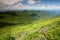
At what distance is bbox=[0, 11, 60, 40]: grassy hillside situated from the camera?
2.91 m

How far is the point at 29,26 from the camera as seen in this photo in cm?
301

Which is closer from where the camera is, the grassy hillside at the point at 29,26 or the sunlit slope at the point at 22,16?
the grassy hillside at the point at 29,26

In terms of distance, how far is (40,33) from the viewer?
292 centimetres

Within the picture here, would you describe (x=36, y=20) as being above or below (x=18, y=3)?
below

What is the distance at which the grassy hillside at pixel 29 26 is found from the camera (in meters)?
2.91

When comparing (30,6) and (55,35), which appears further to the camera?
(30,6)

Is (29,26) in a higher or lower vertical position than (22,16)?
lower

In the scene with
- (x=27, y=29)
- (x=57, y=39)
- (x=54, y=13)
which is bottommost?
(x=57, y=39)

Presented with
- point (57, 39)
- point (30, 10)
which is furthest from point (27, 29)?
point (57, 39)

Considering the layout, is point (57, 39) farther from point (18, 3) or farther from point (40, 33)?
point (18, 3)

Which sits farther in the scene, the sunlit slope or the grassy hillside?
the sunlit slope

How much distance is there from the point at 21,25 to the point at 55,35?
30.2 inches

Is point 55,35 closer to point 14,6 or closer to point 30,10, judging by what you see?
point 30,10

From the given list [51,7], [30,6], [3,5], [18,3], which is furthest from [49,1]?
[3,5]
